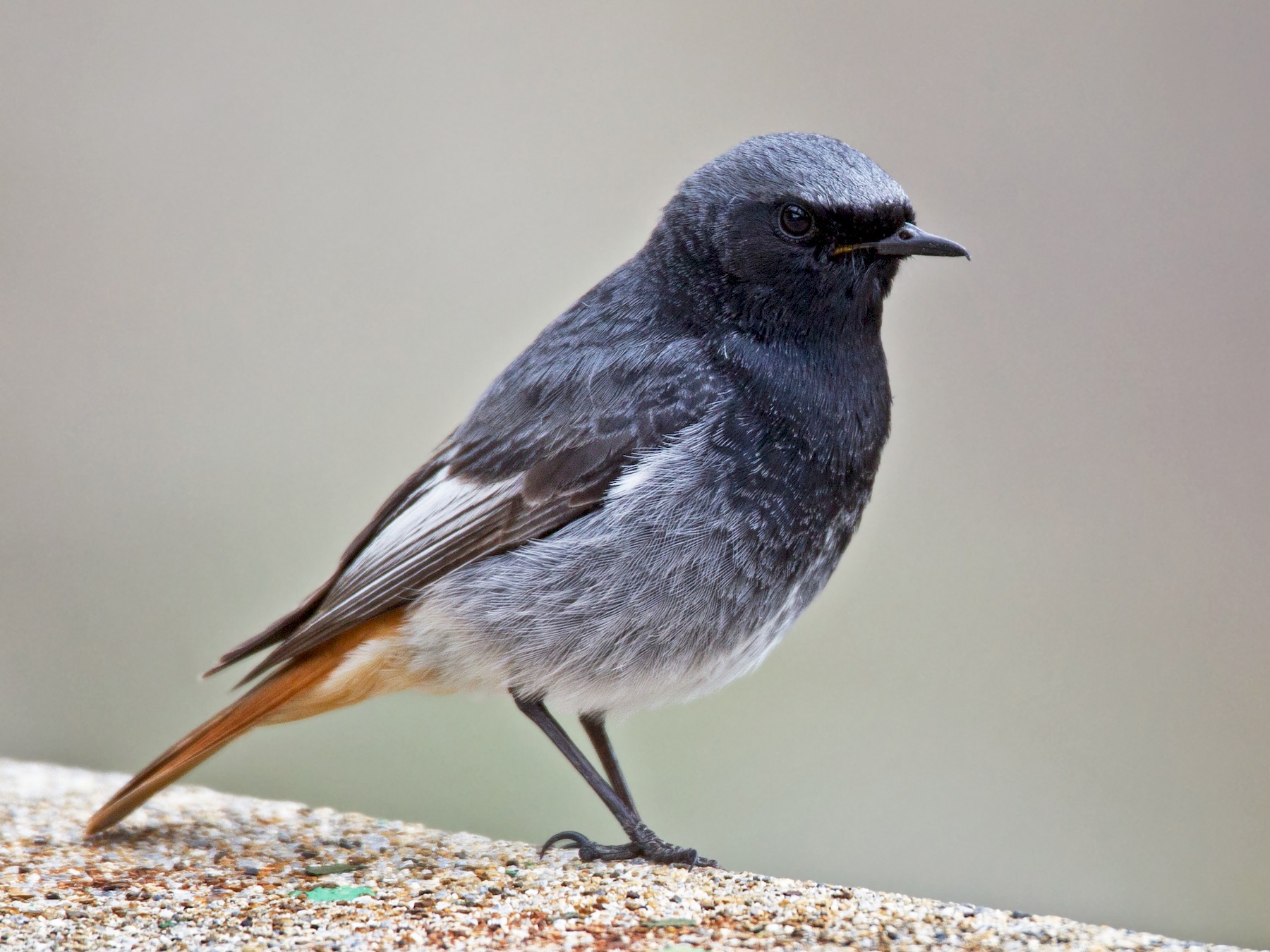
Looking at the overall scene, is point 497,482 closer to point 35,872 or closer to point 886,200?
point 886,200

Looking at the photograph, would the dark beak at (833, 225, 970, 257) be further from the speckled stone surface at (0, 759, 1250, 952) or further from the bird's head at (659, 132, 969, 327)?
the speckled stone surface at (0, 759, 1250, 952)

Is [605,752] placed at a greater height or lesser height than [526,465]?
lesser

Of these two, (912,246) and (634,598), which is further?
(912,246)

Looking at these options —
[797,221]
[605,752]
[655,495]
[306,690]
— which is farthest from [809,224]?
[306,690]

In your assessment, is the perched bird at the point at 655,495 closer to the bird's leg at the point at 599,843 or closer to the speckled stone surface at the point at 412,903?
the bird's leg at the point at 599,843

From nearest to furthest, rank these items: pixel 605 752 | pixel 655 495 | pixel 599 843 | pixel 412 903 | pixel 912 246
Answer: pixel 412 903, pixel 655 495, pixel 912 246, pixel 599 843, pixel 605 752

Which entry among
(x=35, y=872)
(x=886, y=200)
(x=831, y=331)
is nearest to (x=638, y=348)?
(x=831, y=331)

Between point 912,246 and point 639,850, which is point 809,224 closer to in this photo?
point 912,246
